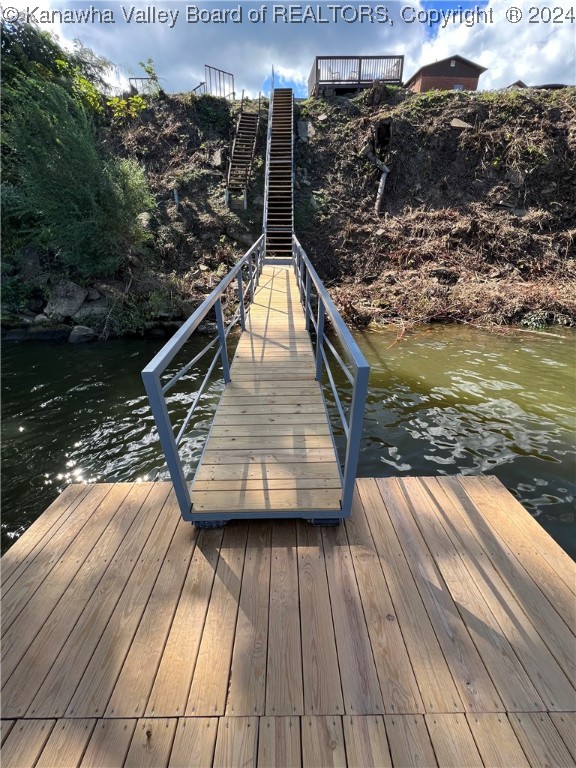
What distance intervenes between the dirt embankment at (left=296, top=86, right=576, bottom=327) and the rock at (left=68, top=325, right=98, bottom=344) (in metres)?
6.43

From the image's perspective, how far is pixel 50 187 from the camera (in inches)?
351

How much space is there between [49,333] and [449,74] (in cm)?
2992

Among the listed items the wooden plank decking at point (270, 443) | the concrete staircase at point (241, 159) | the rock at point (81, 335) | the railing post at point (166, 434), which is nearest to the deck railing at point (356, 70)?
the concrete staircase at point (241, 159)

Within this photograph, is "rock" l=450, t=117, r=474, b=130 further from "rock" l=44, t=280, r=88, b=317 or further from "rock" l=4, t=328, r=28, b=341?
"rock" l=4, t=328, r=28, b=341

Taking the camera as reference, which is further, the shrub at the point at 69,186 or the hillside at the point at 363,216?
the hillside at the point at 363,216

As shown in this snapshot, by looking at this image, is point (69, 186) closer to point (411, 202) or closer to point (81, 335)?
point (81, 335)

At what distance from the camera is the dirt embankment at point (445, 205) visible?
9.36m

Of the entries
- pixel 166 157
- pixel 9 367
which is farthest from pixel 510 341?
pixel 166 157

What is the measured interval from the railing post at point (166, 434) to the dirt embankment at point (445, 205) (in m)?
7.32

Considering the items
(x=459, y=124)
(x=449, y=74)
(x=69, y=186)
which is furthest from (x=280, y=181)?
(x=449, y=74)

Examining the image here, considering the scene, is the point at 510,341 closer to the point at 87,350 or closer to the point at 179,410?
the point at 179,410

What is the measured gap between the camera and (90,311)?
9.01 meters

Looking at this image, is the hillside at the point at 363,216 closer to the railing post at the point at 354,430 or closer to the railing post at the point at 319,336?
the railing post at the point at 319,336

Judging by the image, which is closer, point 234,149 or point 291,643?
point 291,643
